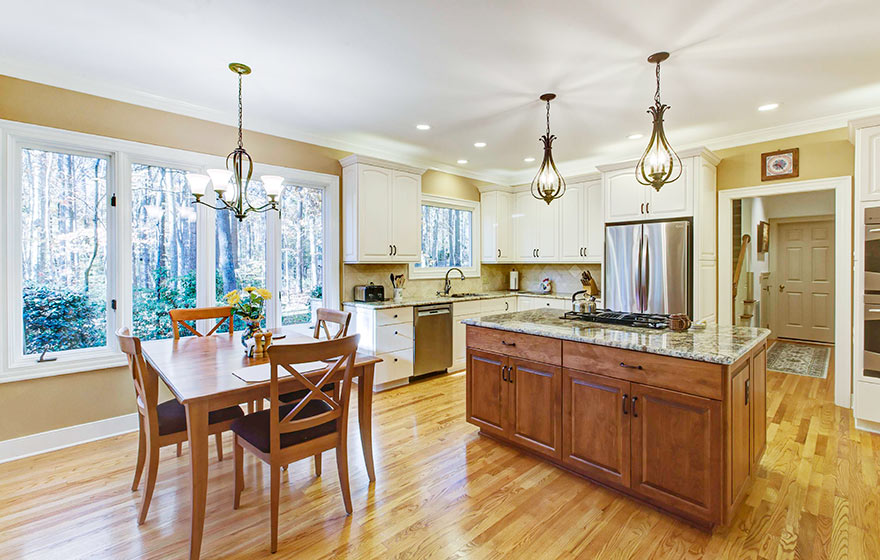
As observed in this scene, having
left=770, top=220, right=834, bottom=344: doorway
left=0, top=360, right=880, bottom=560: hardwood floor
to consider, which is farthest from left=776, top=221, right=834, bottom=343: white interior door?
left=0, top=360, right=880, bottom=560: hardwood floor

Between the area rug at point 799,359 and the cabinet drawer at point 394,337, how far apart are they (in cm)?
450

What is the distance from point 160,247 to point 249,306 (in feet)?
4.71

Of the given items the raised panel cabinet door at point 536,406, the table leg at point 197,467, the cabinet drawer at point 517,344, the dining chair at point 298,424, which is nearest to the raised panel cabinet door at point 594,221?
the cabinet drawer at point 517,344

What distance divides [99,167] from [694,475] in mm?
4401

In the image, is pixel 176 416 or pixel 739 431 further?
pixel 176 416

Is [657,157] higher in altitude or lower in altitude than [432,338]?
higher

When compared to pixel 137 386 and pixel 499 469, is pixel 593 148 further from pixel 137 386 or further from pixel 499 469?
pixel 137 386

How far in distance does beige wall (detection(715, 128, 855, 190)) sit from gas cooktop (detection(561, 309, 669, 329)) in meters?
2.43

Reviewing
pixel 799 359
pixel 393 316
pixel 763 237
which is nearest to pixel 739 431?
pixel 393 316

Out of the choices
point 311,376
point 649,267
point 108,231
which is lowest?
point 311,376

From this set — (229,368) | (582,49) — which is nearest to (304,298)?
(229,368)

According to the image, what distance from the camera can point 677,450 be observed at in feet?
6.78

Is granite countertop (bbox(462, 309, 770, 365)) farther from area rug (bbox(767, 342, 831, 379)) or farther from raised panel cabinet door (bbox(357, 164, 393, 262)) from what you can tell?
area rug (bbox(767, 342, 831, 379))

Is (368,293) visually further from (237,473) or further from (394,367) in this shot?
(237,473)
